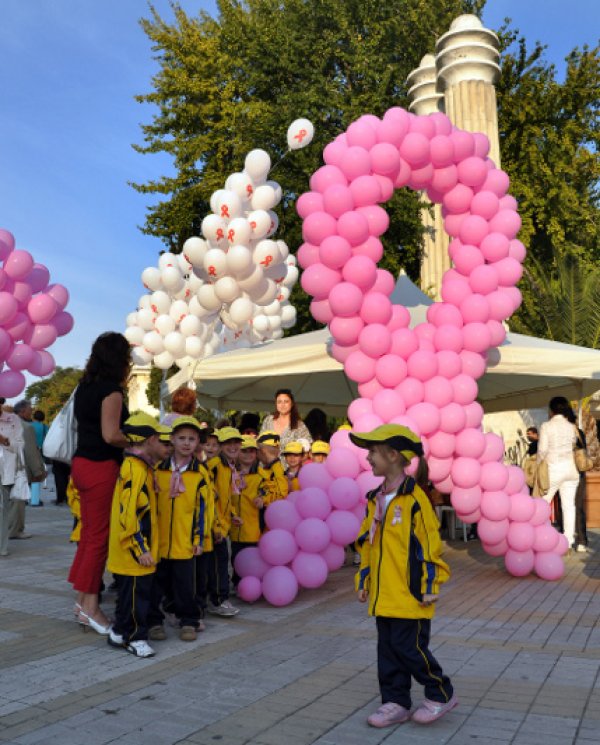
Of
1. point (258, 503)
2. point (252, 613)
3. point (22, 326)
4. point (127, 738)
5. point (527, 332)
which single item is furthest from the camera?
point (527, 332)

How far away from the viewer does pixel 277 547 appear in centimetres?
575

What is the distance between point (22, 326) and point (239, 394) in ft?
11.6

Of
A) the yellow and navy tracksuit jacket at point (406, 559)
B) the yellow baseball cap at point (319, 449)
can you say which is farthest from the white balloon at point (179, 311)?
the yellow and navy tracksuit jacket at point (406, 559)

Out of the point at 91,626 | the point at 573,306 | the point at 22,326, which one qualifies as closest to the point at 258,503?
the point at 91,626

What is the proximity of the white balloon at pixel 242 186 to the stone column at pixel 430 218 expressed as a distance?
28.0 ft

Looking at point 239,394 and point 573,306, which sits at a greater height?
point 573,306

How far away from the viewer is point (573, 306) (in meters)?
15.6

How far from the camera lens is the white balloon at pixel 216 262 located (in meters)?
9.81

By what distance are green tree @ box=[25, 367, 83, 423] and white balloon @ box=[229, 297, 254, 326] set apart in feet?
219

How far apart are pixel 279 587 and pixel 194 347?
5.40 meters

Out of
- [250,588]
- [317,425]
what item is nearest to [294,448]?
[250,588]

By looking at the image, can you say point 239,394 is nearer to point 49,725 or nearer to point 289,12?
point 49,725

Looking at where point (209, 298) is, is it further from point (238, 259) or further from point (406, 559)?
point (406, 559)

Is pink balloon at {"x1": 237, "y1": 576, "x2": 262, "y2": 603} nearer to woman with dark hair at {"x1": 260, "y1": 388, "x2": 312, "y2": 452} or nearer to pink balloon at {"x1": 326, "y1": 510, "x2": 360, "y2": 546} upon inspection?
pink balloon at {"x1": 326, "y1": 510, "x2": 360, "y2": 546}
